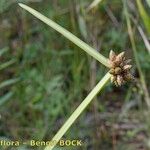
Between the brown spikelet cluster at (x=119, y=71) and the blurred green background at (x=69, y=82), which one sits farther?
the blurred green background at (x=69, y=82)

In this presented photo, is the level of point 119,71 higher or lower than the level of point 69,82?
lower

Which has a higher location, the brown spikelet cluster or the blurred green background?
the blurred green background

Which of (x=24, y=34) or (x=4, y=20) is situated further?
(x=4, y=20)

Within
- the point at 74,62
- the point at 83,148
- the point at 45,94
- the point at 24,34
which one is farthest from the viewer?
the point at 24,34

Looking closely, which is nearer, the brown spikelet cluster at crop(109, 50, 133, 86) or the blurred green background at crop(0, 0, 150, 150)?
the brown spikelet cluster at crop(109, 50, 133, 86)

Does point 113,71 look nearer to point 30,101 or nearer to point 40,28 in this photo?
point 30,101

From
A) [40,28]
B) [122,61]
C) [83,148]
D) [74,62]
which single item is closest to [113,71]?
[122,61]

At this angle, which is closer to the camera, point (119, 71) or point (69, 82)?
point (119, 71)

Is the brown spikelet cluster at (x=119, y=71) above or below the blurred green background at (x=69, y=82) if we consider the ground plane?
below
